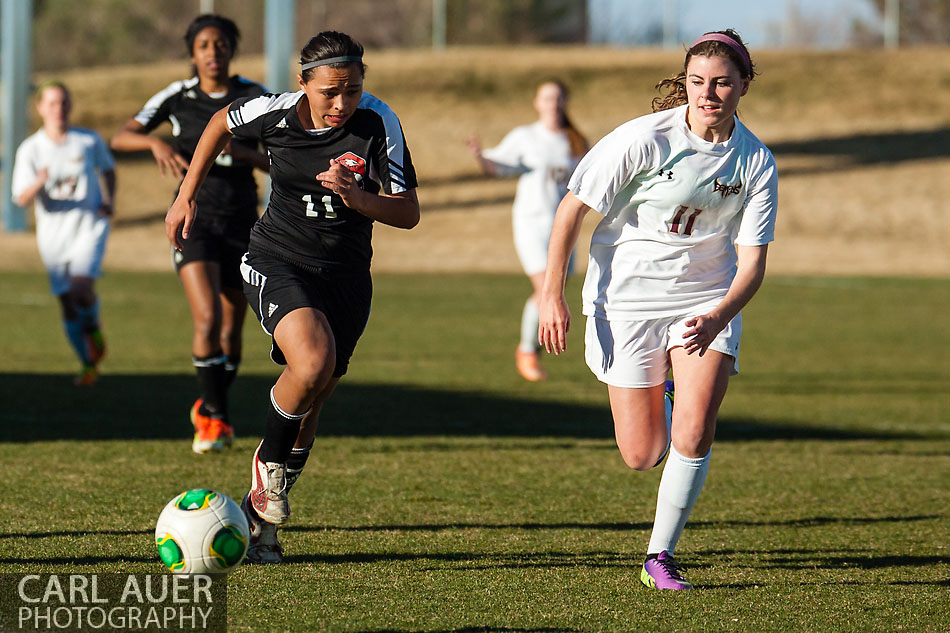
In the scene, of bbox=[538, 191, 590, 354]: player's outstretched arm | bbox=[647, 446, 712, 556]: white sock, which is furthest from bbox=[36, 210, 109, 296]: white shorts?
bbox=[647, 446, 712, 556]: white sock

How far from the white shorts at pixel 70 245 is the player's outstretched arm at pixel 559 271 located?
6342mm

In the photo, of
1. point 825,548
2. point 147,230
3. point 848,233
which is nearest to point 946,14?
point 848,233

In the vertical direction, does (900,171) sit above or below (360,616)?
below

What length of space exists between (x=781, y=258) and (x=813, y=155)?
1205 cm

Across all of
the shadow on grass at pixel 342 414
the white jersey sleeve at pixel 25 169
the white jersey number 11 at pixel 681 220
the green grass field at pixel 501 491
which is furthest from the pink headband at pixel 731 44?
the white jersey sleeve at pixel 25 169

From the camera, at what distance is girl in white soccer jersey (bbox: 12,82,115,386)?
34.6 feet

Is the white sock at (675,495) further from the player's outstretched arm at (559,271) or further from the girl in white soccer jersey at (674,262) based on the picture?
the player's outstretched arm at (559,271)

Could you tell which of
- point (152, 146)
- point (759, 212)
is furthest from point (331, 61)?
point (152, 146)

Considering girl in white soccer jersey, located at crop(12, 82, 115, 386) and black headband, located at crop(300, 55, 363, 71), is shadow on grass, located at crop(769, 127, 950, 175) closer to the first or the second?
girl in white soccer jersey, located at crop(12, 82, 115, 386)

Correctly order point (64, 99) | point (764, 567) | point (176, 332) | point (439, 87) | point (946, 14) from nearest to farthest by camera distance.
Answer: point (764, 567)
point (64, 99)
point (176, 332)
point (439, 87)
point (946, 14)

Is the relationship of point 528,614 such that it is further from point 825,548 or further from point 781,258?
point 781,258

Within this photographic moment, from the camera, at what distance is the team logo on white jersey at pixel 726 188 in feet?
16.4

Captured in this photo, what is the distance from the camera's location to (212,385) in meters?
7.78

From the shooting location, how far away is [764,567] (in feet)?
17.7
